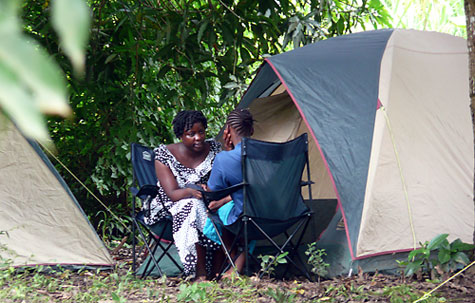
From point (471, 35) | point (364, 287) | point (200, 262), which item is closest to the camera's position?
point (471, 35)

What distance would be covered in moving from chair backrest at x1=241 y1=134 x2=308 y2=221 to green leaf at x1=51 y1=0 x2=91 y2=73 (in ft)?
8.58

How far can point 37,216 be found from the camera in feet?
11.6

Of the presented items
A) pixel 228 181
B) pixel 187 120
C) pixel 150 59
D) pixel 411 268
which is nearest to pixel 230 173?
pixel 228 181

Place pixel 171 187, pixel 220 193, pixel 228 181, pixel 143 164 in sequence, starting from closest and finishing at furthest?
pixel 220 193 → pixel 228 181 → pixel 171 187 → pixel 143 164

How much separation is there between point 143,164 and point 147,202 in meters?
0.34

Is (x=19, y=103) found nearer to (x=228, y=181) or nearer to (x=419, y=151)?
(x=228, y=181)

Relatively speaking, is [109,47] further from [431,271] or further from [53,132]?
[431,271]

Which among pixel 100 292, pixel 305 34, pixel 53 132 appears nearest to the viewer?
pixel 100 292

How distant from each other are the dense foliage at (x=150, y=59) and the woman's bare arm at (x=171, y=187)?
1123 millimetres

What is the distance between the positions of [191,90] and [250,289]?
2237 millimetres

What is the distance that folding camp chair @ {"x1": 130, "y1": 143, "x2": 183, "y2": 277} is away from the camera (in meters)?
3.47

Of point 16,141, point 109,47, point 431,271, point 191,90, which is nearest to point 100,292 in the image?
point 16,141

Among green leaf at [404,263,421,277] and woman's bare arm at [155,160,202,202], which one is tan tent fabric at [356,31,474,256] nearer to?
green leaf at [404,263,421,277]

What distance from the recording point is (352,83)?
11.2ft
